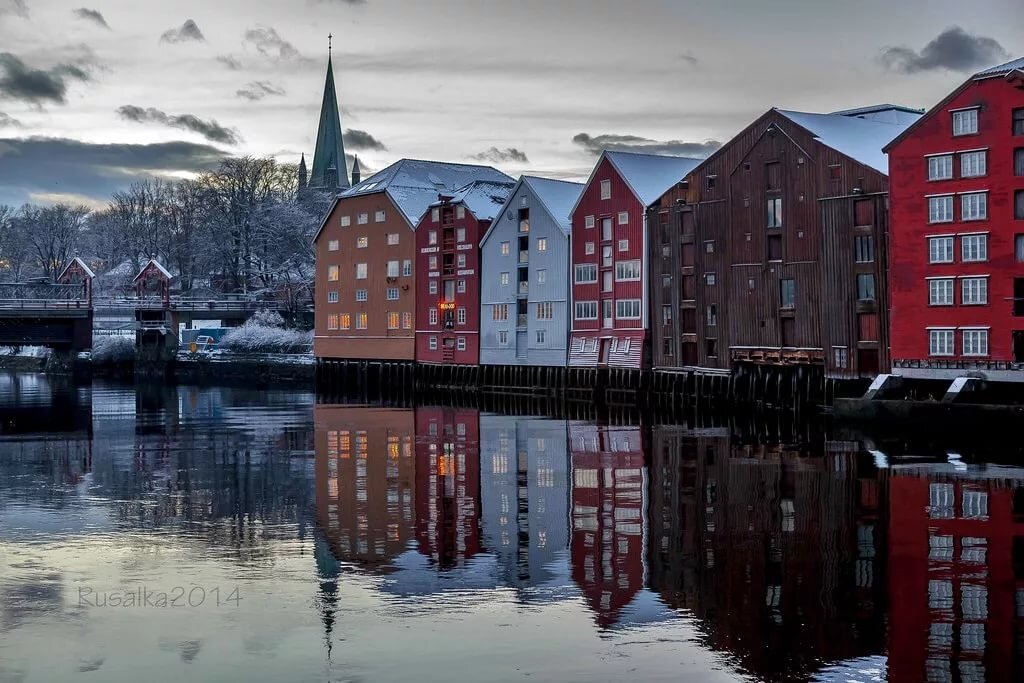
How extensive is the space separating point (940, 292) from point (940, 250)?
1.89m

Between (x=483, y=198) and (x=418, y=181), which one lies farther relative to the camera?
(x=418, y=181)

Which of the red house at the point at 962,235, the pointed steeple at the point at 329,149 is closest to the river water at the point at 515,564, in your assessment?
the red house at the point at 962,235

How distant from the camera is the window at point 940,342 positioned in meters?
54.1

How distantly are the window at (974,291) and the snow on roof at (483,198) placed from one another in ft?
129

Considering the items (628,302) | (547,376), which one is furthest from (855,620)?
(547,376)

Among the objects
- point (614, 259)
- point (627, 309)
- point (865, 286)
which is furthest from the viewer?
point (614, 259)

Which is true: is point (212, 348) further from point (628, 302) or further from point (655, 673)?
point (655, 673)

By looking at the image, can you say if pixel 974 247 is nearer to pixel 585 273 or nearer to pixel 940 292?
pixel 940 292

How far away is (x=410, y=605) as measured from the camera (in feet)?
65.0

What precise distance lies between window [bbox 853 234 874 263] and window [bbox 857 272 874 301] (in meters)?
0.67

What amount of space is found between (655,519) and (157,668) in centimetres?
1370

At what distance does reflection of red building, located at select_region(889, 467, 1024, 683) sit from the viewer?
16766 mm

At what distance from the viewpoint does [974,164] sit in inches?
2137

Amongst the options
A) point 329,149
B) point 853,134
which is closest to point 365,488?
point 853,134
